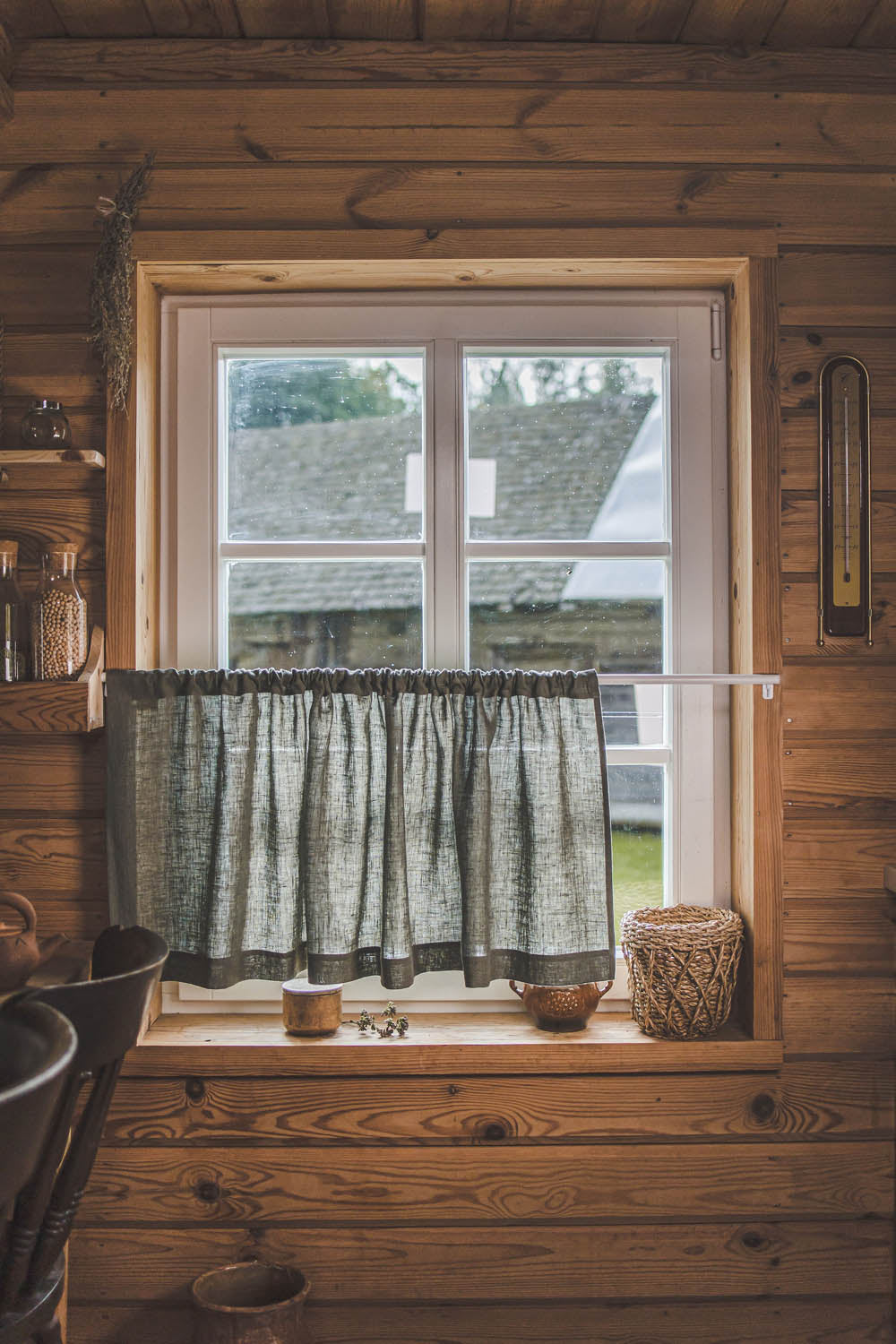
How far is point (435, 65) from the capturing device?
6.49 feet

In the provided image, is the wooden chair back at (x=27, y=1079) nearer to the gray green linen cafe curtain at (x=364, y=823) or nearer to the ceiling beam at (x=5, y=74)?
the gray green linen cafe curtain at (x=364, y=823)

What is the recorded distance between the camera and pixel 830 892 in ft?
6.46

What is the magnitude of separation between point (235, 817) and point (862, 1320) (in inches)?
60.8

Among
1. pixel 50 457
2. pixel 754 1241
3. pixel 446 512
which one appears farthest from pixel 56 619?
pixel 754 1241

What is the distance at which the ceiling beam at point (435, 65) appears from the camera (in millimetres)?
1971

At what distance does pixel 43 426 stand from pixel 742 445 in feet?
4.41

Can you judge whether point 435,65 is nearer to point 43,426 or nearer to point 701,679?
point 43,426

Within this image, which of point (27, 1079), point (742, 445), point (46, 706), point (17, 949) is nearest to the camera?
point (27, 1079)

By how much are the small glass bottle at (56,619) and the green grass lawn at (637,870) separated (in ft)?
3.73

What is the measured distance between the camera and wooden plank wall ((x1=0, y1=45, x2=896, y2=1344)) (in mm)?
1910

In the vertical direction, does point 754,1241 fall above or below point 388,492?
below

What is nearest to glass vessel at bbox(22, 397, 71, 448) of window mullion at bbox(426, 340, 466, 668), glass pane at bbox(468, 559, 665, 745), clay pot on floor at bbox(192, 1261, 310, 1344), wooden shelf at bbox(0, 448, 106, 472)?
wooden shelf at bbox(0, 448, 106, 472)

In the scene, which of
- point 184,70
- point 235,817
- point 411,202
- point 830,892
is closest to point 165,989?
point 235,817

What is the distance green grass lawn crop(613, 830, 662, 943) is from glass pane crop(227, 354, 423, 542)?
2.85ft
